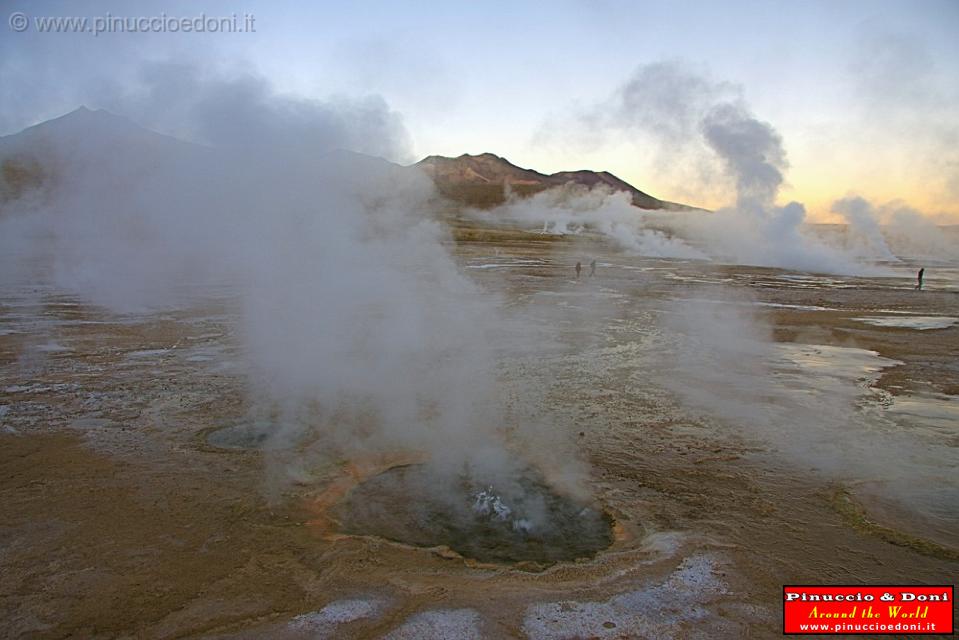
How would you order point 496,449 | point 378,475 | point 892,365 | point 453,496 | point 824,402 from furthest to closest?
Answer: point 892,365 < point 824,402 < point 496,449 < point 378,475 < point 453,496

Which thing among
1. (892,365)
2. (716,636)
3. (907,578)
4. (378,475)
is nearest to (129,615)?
(378,475)

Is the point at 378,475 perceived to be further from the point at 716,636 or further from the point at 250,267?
the point at 250,267

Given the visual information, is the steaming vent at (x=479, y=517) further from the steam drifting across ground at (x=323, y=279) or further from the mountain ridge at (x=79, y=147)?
the mountain ridge at (x=79, y=147)

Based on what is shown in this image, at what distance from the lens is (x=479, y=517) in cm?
497

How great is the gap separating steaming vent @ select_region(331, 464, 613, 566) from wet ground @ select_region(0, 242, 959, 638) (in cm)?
11

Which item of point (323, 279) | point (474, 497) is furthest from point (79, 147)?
point (474, 497)

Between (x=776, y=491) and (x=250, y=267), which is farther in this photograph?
(x=250, y=267)

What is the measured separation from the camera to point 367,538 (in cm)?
455

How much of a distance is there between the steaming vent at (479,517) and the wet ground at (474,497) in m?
0.11

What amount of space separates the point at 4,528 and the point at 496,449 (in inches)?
170

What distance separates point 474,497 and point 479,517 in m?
0.36

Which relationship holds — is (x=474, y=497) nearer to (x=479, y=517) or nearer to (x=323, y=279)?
(x=479, y=517)

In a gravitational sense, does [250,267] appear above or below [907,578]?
above

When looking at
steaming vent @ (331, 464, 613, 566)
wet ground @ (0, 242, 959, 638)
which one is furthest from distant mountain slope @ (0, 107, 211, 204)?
steaming vent @ (331, 464, 613, 566)
